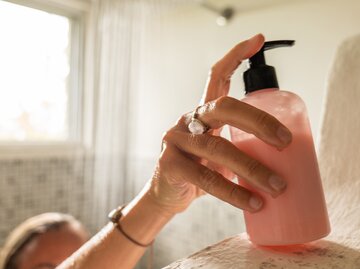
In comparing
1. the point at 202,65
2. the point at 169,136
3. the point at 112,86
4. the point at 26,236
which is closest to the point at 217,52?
the point at 202,65

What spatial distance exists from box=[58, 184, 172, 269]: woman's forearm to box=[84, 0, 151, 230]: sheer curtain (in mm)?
963

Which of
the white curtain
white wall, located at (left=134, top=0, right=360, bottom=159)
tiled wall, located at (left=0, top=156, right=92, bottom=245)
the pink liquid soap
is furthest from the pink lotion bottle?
tiled wall, located at (left=0, top=156, right=92, bottom=245)

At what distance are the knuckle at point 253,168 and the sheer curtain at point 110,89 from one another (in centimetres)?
111

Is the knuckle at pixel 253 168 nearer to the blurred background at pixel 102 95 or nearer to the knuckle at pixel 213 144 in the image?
the knuckle at pixel 213 144

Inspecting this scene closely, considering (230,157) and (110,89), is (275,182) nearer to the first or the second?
(230,157)

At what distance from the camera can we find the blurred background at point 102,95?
123cm

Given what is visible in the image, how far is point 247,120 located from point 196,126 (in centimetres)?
6

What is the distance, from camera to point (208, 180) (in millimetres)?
284

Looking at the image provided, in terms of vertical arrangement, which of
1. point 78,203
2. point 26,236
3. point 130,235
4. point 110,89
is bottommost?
point 78,203

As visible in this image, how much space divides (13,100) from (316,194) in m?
1.34

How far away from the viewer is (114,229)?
401 millimetres

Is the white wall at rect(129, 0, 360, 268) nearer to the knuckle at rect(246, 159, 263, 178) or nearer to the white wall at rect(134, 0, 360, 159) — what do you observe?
the white wall at rect(134, 0, 360, 159)

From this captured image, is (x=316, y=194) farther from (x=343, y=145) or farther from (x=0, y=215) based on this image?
(x=0, y=215)

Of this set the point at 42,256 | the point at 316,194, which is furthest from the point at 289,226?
the point at 42,256
